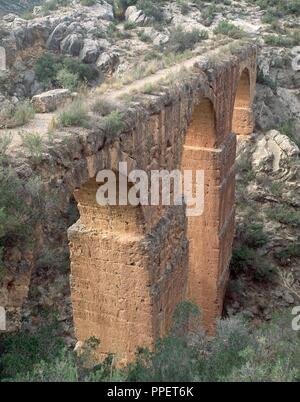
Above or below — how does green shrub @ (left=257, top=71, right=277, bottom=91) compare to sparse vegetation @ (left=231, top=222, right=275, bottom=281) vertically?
above

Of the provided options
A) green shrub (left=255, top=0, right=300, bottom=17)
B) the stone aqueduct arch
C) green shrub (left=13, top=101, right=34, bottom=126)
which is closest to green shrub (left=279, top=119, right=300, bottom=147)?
the stone aqueduct arch

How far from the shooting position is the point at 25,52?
19969 mm

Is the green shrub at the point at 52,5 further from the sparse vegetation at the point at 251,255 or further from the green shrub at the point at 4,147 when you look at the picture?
the green shrub at the point at 4,147

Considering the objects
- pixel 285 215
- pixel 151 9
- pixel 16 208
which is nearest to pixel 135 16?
pixel 151 9

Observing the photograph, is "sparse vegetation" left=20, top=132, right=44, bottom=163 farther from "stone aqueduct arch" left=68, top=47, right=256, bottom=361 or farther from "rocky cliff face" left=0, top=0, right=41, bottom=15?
"rocky cliff face" left=0, top=0, right=41, bottom=15

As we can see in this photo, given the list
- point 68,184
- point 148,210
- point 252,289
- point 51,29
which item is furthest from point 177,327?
point 51,29

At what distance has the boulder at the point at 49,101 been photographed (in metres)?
6.71

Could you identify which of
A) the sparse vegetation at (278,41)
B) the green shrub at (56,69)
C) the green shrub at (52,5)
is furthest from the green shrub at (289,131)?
the green shrub at (52,5)

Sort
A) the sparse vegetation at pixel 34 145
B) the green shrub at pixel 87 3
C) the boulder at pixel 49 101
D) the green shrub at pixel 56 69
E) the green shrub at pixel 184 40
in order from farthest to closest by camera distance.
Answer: the green shrub at pixel 87 3 < the green shrub at pixel 184 40 < the green shrub at pixel 56 69 < the boulder at pixel 49 101 < the sparse vegetation at pixel 34 145

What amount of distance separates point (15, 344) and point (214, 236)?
5.85 m

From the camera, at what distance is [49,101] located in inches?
271

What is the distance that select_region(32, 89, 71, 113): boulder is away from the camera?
6.71m
